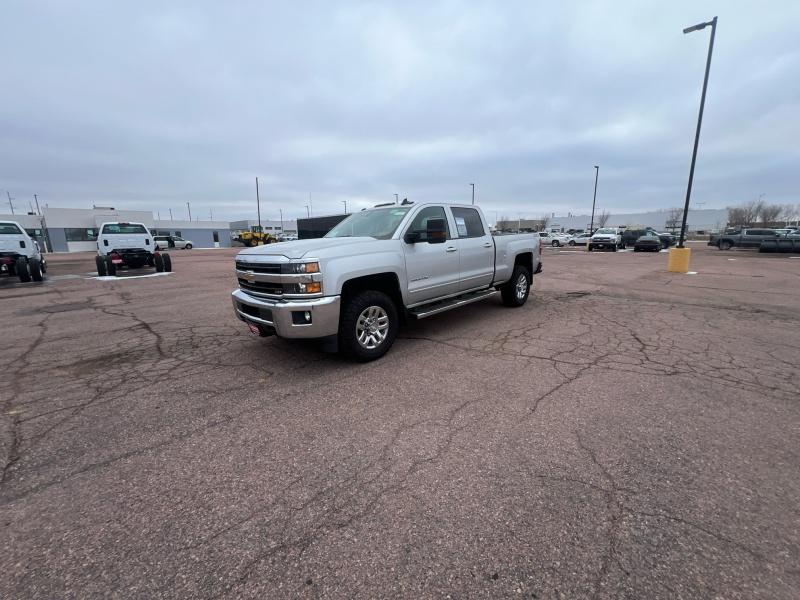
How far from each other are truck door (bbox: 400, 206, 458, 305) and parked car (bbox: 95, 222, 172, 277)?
553 inches

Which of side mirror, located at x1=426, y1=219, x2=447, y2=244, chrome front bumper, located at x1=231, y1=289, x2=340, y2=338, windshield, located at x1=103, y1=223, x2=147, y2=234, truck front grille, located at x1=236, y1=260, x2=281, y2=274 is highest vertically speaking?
windshield, located at x1=103, y1=223, x2=147, y2=234

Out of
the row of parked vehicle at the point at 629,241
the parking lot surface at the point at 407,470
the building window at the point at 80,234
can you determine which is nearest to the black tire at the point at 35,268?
the parking lot surface at the point at 407,470

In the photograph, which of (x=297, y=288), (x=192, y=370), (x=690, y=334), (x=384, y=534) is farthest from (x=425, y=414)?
(x=690, y=334)

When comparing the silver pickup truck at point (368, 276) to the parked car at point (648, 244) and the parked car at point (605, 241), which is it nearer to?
the parked car at point (648, 244)

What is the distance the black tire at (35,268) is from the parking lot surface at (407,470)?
10406 mm

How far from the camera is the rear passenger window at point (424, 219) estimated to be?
17.2ft

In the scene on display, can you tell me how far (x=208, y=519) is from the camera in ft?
7.39

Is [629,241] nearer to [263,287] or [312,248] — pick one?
[312,248]

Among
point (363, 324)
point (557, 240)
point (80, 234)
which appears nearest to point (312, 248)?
point (363, 324)

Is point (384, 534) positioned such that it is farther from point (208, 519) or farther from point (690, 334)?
point (690, 334)

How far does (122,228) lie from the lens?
594 inches

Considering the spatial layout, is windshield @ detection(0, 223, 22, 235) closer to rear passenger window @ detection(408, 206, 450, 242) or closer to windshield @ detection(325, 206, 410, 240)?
windshield @ detection(325, 206, 410, 240)

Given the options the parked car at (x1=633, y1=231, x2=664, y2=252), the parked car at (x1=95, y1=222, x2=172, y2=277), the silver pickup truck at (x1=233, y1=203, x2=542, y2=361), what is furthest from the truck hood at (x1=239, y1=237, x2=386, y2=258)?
the parked car at (x1=633, y1=231, x2=664, y2=252)

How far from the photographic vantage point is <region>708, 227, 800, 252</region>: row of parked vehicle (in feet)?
82.1
